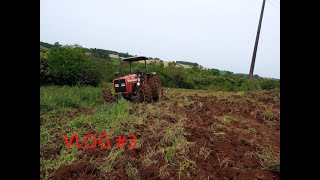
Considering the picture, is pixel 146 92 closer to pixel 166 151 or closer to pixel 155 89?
pixel 155 89

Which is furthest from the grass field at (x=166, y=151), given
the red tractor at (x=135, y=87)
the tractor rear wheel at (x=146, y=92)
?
the red tractor at (x=135, y=87)

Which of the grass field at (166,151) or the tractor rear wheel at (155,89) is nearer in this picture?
the grass field at (166,151)

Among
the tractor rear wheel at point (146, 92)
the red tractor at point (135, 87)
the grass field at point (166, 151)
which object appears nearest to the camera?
the grass field at point (166, 151)

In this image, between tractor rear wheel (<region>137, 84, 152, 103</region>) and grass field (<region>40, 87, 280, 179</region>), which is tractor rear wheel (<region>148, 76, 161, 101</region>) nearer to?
tractor rear wheel (<region>137, 84, 152, 103</region>)

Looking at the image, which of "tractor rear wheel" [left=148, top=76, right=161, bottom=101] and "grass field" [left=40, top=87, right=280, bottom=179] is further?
"tractor rear wheel" [left=148, top=76, right=161, bottom=101]

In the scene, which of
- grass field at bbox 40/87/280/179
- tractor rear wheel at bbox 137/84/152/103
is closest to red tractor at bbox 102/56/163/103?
tractor rear wheel at bbox 137/84/152/103

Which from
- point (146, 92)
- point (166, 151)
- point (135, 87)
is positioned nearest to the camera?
point (166, 151)

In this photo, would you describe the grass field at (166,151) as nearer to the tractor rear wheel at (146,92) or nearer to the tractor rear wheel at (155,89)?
the tractor rear wheel at (146,92)

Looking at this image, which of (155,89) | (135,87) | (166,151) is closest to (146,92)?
(155,89)
